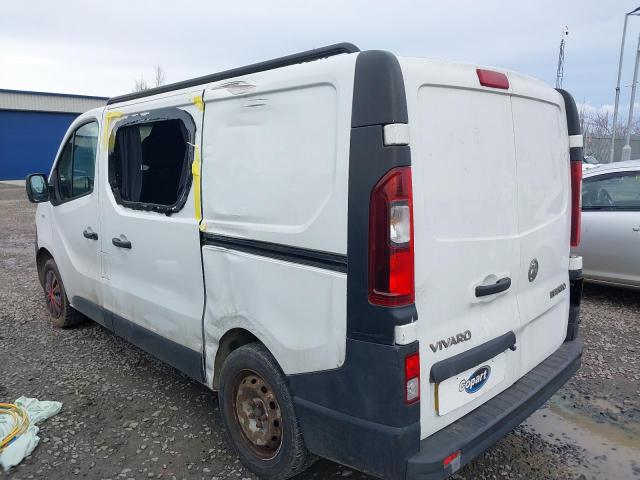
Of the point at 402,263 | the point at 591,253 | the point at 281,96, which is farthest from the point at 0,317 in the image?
the point at 591,253

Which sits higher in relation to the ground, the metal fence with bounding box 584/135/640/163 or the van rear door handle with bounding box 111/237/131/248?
the metal fence with bounding box 584/135/640/163

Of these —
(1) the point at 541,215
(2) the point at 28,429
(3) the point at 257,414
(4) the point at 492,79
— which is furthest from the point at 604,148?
(2) the point at 28,429

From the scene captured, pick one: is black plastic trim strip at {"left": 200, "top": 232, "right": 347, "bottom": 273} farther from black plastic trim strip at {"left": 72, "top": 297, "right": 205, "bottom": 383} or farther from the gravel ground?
the gravel ground

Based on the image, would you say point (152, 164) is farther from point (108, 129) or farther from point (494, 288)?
point (494, 288)

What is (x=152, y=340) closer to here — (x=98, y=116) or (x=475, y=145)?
(x=98, y=116)

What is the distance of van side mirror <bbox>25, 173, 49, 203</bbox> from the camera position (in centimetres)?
469

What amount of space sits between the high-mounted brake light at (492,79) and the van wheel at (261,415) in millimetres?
1662

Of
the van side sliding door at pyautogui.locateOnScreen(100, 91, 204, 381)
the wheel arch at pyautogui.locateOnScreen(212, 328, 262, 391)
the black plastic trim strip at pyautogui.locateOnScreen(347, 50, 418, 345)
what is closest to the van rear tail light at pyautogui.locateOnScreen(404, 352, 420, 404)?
the black plastic trim strip at pyautogui.locateOnScreen(347, 50, 418, 345)

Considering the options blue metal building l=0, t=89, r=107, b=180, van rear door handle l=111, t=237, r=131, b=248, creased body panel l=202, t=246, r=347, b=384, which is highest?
blue metal building l=0, t=89, r=107, b=180

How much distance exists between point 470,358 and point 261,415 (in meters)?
1.15

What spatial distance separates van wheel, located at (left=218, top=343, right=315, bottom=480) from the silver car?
4.27 metres

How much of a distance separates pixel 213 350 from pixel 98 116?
7.36 ft

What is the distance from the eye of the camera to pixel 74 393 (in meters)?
3.81

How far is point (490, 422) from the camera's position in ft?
7.62
